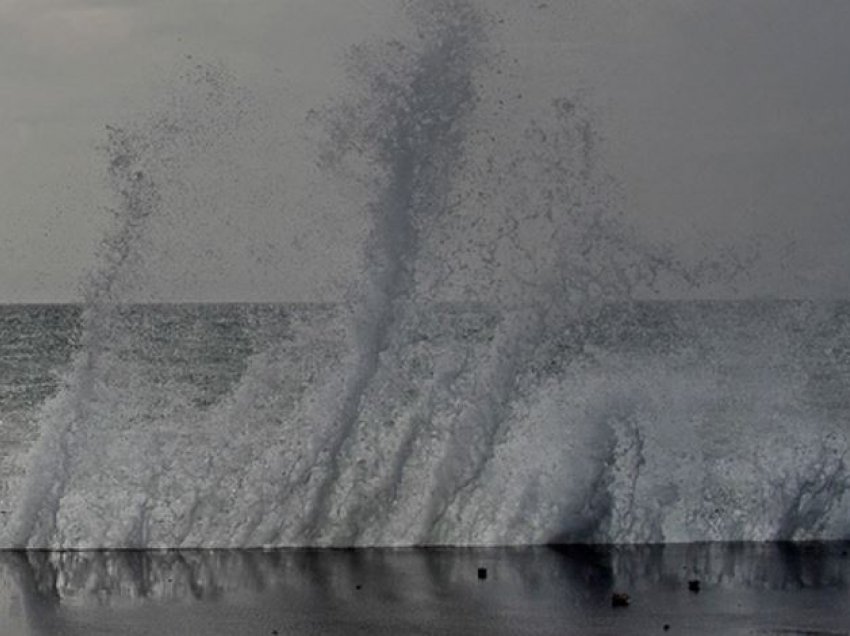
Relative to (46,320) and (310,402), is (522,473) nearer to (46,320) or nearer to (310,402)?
(310,402)

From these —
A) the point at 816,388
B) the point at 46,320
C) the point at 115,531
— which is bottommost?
the point at 46,320

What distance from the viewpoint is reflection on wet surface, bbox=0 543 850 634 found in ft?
81.6

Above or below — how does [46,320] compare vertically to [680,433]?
below

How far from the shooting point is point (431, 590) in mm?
27688

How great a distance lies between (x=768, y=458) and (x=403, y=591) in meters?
9.34

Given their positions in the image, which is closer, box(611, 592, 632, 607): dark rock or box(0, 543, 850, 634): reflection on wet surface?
box(0, 543, 850, 634): reflection on wet surface

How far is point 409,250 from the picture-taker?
34375mm

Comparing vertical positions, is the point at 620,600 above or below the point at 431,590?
above

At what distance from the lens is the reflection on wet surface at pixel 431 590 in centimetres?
2486

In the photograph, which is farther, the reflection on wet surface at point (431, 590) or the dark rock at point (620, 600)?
the dark rock at point (620, 600)

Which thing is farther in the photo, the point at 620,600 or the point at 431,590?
the point at 431,590

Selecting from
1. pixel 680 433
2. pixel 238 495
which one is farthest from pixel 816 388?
pixel 238 495

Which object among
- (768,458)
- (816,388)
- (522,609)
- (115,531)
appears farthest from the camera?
(816,388)

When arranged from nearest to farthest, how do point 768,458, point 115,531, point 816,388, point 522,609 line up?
point 522,609 → point 115,531 → point 768,458 → point 816,388
